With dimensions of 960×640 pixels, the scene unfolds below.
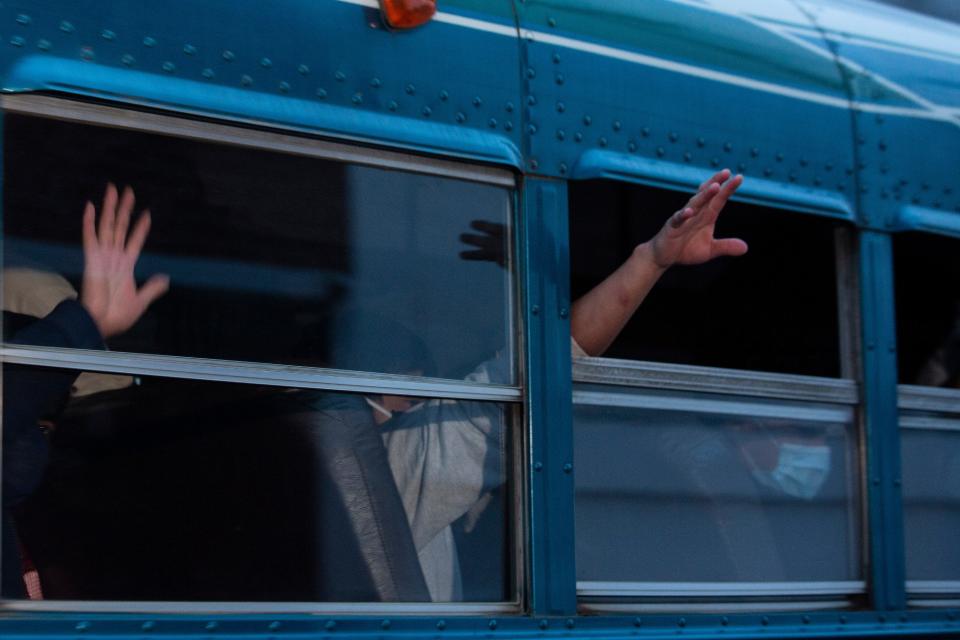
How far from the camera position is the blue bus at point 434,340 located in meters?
1.94

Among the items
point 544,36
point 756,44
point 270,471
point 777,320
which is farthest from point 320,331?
point 777,320

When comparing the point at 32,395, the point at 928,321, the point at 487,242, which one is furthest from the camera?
the point at 928,321

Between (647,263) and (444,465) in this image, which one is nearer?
(444,465)

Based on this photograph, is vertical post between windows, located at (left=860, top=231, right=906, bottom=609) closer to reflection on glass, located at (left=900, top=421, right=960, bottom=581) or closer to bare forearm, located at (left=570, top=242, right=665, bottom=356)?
reflection on glass, located at (left=900, top=421, right=960, bottom=581)

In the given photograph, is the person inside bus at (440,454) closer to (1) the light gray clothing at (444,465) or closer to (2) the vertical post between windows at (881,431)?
(1) the light gray clothing at (444,465)

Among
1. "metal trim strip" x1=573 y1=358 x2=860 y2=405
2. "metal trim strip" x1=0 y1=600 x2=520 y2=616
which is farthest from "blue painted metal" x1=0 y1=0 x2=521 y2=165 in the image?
"metal trim strip" x1=0 y1=600 x2=520 y2=616

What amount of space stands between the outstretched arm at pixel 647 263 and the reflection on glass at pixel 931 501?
831mm

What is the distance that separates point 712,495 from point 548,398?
0.58m

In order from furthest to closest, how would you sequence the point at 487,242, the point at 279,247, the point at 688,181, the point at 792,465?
1. the point at 792,465
2. the point at 688,181
3. the point at 487,242
4. the point at 279,247

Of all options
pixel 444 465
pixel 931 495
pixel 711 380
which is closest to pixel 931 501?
pixel 931 495

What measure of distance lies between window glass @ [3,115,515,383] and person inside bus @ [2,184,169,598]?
0.02 meters

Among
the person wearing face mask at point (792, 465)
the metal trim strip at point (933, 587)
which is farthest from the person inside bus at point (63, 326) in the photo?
the metal trim strip at point (933, 587)

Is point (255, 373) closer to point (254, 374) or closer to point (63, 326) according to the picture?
point (254, 374)

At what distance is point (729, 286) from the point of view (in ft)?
12.3
